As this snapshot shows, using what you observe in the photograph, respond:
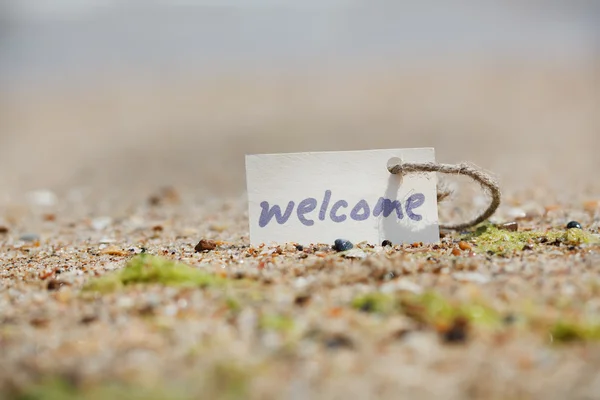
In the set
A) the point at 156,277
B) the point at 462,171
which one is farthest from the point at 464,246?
the point at 156,277

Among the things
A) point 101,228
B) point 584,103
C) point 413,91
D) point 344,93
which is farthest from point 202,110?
point 101,228

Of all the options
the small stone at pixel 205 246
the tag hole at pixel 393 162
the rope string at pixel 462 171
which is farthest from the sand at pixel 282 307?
the tag hole at pixel 393 162

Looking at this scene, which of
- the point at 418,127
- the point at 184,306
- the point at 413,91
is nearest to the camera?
the point at 184,306

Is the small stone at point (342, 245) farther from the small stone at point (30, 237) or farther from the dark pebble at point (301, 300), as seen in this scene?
the small stone at point (30, 237)

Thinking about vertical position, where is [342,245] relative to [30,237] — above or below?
below

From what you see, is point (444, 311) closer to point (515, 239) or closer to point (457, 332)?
point (457, 332)

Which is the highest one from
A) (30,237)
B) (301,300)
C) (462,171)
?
(462,171)

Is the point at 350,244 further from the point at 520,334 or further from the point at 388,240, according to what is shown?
the point at 520,334
